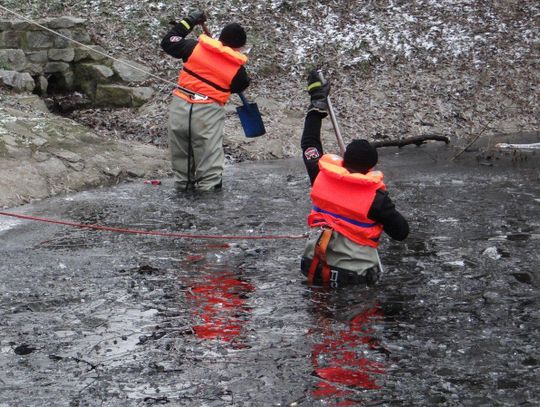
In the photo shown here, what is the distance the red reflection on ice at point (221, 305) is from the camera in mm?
6066

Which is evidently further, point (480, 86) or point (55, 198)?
point (480, 86)

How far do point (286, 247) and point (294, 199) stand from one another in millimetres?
2195

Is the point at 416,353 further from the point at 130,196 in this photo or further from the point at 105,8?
the point at 105,8

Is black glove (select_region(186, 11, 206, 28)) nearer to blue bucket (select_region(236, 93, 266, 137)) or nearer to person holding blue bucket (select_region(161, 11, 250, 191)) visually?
person holding blue bucket (select_region(161, 11, 250, 191))

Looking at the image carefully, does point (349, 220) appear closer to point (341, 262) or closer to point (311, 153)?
point (341, 262)

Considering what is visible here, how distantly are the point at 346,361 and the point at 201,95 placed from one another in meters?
6.02

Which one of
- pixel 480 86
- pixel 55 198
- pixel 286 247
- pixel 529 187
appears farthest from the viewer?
pixel 480 86

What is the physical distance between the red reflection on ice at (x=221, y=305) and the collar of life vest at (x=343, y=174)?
121cm

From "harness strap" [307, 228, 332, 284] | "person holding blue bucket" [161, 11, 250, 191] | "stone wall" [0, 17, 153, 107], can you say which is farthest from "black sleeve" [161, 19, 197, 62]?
"harness strap" [307, 228, 332, 284]

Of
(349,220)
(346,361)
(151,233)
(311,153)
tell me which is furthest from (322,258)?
(151,233)

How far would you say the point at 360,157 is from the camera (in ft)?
22.6

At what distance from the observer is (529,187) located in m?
11.3

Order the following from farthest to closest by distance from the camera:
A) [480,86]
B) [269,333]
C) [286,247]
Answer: [480,86] → [286,247] → [269,333]

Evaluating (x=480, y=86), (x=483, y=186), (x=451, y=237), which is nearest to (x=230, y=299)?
(x=451, y=237)
